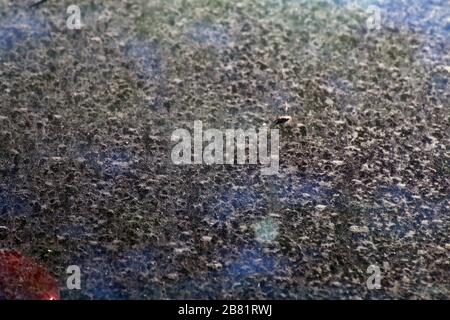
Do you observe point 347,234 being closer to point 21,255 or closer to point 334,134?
point 334,134

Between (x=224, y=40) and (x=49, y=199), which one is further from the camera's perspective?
(x=224, y=40)

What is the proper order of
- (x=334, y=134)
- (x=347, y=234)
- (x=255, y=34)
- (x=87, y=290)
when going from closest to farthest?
(x=87, y=290), (x=347, y=234), (x=334, y=134), (x=255, y=34)

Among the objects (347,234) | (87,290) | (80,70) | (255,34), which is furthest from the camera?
(255,34)

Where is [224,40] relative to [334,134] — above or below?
above

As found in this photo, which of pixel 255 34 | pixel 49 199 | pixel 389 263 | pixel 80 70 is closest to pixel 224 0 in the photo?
pixel 255 34

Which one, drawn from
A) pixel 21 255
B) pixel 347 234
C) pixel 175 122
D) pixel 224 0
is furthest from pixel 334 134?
pixel 21 255

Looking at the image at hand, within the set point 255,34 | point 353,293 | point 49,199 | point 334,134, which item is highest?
point 255,34

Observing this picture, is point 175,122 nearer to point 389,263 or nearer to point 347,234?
point 347,234

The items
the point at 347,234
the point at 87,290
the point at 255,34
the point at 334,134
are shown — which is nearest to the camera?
the point at 87,290

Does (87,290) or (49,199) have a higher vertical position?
(49,199)
